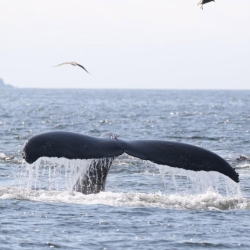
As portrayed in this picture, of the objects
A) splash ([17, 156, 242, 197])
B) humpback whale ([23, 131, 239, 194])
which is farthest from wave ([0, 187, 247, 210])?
humpback whale ([23, 131, 239, 194])

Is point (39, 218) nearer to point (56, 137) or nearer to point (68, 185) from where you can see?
point (56, 137)

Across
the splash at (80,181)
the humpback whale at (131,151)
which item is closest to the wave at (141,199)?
the splash at (80,181)

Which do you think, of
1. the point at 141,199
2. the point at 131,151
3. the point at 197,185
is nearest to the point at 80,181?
the point at 131,151

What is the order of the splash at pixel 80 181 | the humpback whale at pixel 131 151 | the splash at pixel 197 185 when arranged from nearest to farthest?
the humpback whale at pixel 131 151, the splash at pixel 197 185, the splash at pixel 80 181

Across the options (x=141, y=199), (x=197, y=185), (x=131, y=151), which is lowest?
(x=141, y=199)

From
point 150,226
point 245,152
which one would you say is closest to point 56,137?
point 150,226

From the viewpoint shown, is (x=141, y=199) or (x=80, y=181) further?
(x=141, y=199)

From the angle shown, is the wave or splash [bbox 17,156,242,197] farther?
the wave

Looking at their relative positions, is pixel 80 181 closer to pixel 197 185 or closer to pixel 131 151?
pixel 131 151

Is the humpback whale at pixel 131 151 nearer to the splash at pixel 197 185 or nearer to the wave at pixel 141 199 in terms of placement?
the splash at pixel 197 185

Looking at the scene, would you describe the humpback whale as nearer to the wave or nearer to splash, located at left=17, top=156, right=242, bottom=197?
splash, located at left=17, top=156, right=242, bottom=197

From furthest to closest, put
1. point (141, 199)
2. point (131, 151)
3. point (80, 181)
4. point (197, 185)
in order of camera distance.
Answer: point (197, 185)
point (141, 199)
point (80, 181)
point (131, 151)

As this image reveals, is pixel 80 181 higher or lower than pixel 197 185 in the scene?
higher

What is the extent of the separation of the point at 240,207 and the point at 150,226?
234 cm
